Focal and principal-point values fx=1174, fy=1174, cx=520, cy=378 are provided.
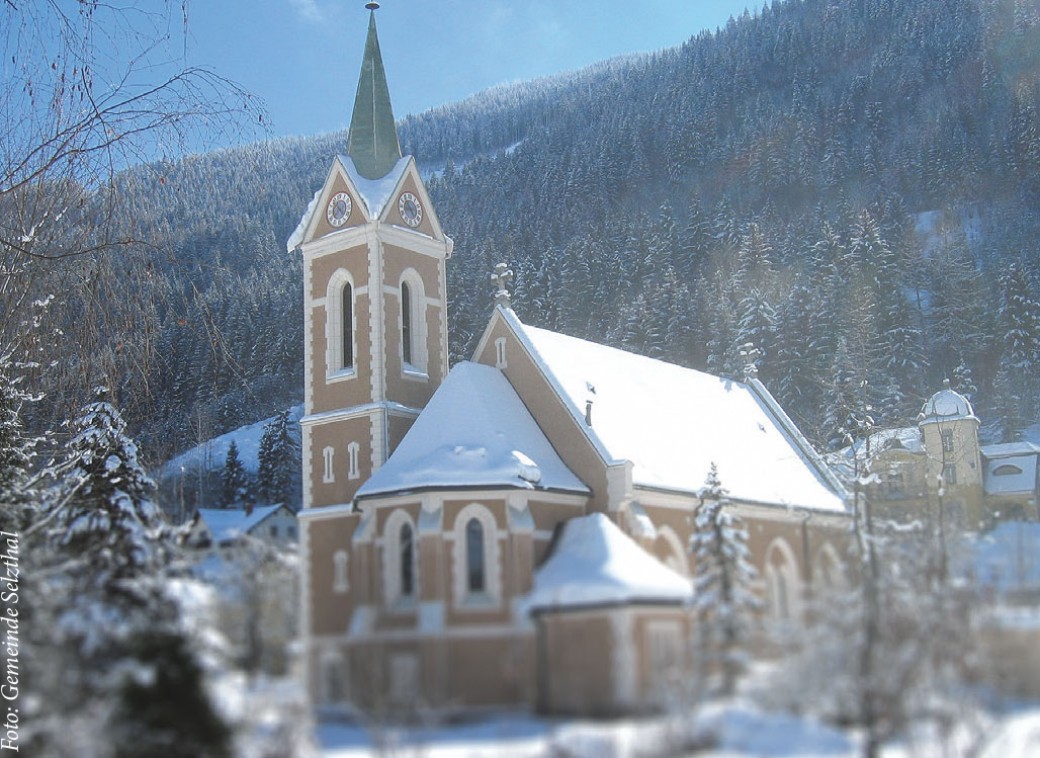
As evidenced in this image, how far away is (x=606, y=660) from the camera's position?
12375mm

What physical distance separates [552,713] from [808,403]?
257 feet

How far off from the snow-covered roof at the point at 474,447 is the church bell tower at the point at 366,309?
4105 mm

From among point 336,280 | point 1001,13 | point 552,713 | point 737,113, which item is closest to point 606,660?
point 552,713

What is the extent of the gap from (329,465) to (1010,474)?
205 ft

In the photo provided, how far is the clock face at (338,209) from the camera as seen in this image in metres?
36.4

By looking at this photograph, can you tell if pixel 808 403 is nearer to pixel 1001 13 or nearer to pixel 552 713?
pixel 552 713

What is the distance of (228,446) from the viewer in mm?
110188

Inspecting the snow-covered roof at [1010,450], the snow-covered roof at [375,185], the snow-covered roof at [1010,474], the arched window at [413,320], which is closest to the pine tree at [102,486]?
the arched window at [413,320]

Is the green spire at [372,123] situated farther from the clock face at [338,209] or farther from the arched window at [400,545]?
the arched window at [400,545]

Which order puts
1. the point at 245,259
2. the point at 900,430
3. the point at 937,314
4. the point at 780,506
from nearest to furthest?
the point at 780,506, the point at 900,430, the point at 937,314, the point at 245,259

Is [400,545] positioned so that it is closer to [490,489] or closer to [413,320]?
[490,489]

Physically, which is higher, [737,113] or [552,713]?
[737,113]

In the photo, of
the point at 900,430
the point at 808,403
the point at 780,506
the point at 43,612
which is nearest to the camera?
the point at 43,612

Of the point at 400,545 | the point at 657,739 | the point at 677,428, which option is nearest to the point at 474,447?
the point at 400,545
